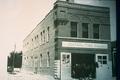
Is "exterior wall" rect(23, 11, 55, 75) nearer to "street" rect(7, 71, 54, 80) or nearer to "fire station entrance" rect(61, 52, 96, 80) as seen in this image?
"street" rect(7, 71, 54, 80)

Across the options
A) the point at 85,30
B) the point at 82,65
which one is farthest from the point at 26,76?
the point at 85,30

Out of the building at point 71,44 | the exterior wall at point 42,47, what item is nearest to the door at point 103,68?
the building at point 71,44

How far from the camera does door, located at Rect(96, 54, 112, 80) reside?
5.52m

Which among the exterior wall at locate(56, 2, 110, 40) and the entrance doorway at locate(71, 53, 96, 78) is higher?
the exterior wall at locate(56, 2, 110, 40)

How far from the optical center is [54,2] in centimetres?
521

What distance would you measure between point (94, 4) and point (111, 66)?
4.26ft

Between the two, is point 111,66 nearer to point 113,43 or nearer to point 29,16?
point 113,43

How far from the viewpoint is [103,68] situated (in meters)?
5.56

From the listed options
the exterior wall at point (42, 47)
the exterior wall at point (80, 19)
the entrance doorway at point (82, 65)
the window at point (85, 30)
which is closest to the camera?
the exterior wall at point (42, 47)

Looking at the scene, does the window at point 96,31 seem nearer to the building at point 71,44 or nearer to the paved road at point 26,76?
the building at point 71,44

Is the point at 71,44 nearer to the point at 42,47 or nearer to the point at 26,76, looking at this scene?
the point at 42,47

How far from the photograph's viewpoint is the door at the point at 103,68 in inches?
217

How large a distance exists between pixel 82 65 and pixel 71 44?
0.47 meters

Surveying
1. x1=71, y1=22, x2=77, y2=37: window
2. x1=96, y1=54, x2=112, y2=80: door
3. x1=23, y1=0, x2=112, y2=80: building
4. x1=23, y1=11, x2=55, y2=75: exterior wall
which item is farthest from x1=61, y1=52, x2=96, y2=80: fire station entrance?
x1=71, y1=22, x2=77, y2=37: window
